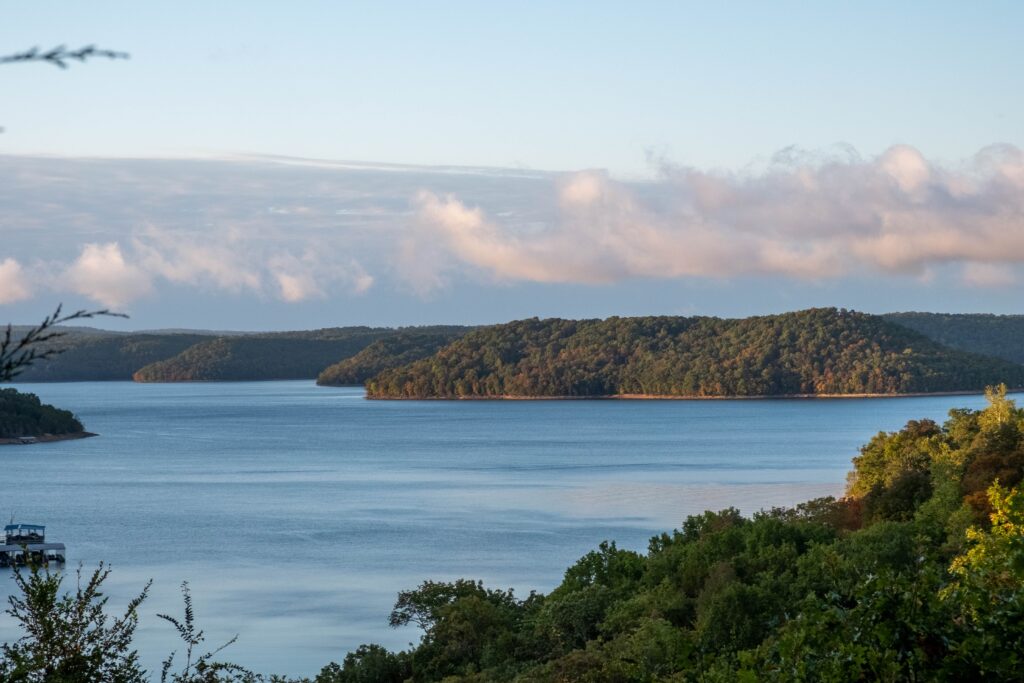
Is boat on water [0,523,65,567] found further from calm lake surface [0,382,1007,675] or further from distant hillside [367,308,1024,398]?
distant hillside [367,308,1024,398]

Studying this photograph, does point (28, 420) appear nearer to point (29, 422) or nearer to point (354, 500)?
point (29, 422)

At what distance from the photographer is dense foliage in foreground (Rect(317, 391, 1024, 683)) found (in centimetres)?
766

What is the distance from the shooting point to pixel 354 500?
211 ft

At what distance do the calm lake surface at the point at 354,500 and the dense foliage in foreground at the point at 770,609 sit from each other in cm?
674

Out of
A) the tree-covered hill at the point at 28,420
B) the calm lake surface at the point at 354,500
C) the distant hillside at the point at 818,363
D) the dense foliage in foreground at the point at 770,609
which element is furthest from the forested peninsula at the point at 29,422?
the dense foliage in foreground at the point at 770,609

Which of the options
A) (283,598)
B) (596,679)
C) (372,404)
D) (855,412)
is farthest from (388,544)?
(372,404)

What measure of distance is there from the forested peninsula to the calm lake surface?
18.1ft

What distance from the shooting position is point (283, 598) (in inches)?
1508

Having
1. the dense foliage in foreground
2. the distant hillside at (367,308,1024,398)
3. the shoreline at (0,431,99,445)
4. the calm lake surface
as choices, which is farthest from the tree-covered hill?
the dense foliage in foreground

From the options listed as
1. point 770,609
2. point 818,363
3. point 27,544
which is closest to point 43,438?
point 27,544

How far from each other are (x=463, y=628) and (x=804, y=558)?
238 inches

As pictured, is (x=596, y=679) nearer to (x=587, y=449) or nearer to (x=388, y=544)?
(x=388, y=544)

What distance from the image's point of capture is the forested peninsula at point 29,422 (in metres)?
114

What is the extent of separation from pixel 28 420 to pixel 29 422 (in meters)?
0.25
